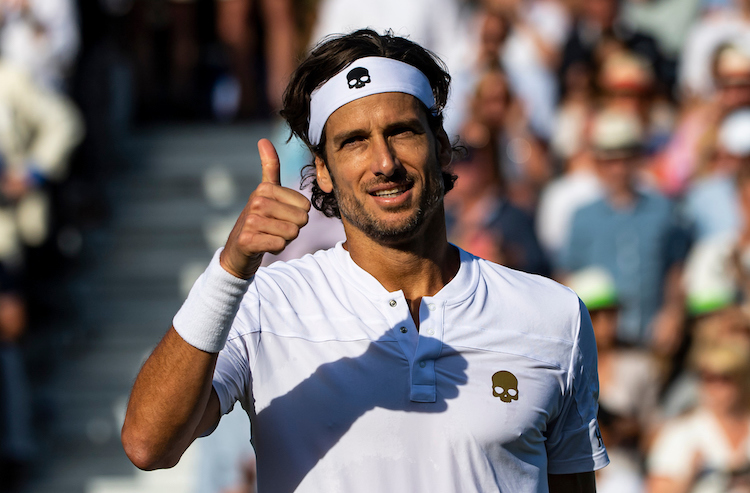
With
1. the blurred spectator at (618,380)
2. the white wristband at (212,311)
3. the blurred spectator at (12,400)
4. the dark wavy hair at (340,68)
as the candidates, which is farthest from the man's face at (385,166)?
the blurred spectator at (12,400)

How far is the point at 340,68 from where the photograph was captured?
264 cm

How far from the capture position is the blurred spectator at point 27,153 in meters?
6.71

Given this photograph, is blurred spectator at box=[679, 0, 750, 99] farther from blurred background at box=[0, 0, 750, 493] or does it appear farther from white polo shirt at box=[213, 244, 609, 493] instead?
white polo shirt at box=[213, 244, 609, 493]

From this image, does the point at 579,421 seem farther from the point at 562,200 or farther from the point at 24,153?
the point at 24,153

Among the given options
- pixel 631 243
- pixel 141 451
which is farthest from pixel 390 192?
pixel 631 243

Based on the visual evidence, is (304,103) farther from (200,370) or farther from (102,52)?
(102,52)

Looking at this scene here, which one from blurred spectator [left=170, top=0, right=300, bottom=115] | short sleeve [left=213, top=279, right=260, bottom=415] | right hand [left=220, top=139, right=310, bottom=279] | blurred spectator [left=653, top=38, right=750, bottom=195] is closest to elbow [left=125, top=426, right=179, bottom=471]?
short sleeve [left=213, top=279, right=260, bottom=415]

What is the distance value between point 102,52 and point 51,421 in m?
3.03

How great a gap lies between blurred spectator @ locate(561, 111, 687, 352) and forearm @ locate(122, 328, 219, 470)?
3.85 metres

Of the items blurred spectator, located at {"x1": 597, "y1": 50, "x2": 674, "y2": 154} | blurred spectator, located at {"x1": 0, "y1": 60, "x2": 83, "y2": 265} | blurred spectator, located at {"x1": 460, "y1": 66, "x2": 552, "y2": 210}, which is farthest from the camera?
blurred spectator, located at {"x1": 0, "y1": 60, "x2": 83, "y2": 265}

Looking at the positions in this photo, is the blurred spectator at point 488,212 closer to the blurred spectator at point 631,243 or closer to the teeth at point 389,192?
the blurred spectator at point 631,243

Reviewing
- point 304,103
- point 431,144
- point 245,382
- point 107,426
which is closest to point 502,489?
point 245,382

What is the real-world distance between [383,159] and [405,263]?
29cm

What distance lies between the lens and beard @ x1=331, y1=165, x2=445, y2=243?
8.07ft
